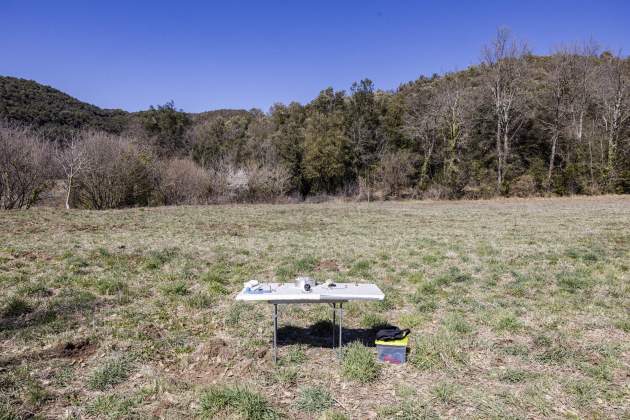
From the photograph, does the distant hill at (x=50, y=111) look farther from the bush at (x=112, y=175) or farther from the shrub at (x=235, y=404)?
the shrub at (x=235, y=404)

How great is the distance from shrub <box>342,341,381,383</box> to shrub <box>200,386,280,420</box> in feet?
3.01

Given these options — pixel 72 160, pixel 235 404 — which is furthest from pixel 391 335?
pixel 72 160

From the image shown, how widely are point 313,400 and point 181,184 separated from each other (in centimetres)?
2571

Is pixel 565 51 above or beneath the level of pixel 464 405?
above

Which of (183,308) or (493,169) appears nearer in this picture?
(183,308)

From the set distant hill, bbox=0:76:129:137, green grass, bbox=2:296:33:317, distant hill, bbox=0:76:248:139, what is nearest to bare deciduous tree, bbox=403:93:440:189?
distant hill, bbox=0:76:248:139

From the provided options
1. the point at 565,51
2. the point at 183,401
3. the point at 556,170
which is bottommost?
the point at 183,401

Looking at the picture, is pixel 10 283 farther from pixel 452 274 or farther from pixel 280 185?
pixel 280 185

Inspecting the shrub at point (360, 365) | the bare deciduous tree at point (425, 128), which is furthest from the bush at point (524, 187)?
the shrub at point (360, 365)

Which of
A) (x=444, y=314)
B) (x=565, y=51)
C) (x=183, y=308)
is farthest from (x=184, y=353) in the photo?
(x=565, y=51)

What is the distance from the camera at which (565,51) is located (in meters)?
32.0

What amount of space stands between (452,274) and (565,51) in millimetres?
32389

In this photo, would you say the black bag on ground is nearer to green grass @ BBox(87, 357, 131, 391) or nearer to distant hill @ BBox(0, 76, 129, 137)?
green grass @ BBox(87, 357, 131, 391)

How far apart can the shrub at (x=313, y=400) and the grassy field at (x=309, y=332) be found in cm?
2
